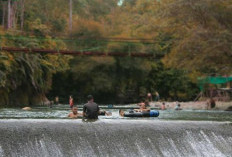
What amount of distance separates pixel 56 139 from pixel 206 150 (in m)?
4.93

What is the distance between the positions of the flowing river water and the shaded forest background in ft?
47.5

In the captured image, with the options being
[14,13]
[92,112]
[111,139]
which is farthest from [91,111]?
[14,13]

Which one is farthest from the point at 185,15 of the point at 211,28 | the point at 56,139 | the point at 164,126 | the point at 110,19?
the point at 110,19

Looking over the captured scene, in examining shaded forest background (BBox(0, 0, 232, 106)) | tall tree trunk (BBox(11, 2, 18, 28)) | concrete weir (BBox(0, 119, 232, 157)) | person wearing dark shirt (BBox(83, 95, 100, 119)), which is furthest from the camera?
tall tree trunk (BBox(11, 2, 18, 28))

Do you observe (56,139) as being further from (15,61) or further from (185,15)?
(15,61)

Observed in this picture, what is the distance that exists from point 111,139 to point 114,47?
1486 inches

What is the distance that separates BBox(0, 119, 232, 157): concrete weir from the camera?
15.6m

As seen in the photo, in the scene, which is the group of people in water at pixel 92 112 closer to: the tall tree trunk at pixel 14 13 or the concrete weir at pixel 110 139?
the concrete weir at pixel 110 139

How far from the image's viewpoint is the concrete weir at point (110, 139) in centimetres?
1555

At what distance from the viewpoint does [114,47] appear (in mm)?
53844

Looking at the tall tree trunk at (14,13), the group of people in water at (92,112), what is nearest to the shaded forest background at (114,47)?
the tall tree trunk at (14,13)

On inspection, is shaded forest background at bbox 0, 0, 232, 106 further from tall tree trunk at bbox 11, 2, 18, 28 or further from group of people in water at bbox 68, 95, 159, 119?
group of people in water at bbox 68, 95, 159, 119

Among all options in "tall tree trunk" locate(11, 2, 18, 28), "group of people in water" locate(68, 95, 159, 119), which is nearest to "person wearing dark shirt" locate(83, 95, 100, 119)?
"group of people in water" locate(68, 95, 159, 119)

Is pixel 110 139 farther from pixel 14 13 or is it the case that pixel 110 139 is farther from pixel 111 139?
pixel 14 13
